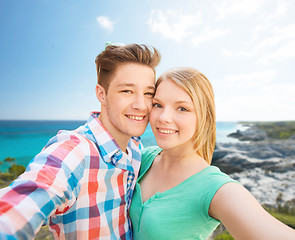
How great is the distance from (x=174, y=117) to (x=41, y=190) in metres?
1.35

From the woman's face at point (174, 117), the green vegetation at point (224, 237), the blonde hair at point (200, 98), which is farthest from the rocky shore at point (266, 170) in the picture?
the woman's face at point (174, 117)

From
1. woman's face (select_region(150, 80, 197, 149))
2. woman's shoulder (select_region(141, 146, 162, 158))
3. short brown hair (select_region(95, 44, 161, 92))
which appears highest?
short brown hair (select_region(95, 44, 161, 92))

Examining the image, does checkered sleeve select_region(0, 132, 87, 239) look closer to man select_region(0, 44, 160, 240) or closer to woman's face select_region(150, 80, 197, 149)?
man select_region(0, 44, 160, 240)

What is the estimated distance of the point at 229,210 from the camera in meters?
1.49

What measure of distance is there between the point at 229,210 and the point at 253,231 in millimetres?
201

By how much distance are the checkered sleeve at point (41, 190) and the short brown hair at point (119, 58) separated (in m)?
1.05

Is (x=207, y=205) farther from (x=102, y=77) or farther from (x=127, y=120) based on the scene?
(x=102, y=77)

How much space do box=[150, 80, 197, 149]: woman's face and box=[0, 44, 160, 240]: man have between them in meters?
0.26

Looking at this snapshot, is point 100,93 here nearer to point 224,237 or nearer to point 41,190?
point 41,190

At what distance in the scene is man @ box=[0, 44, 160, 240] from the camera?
1.14 m

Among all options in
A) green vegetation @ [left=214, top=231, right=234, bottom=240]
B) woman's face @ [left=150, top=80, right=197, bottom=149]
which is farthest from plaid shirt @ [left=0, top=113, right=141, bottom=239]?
green vegetation @ [left=214, top=231, right=234, bottom=240]

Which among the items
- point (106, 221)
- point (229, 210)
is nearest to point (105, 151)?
point (106, 221)

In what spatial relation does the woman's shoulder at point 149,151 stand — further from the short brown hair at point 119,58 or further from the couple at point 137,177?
the short brown hair at point 119,58

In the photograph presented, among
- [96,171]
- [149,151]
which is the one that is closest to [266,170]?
[149,151]
